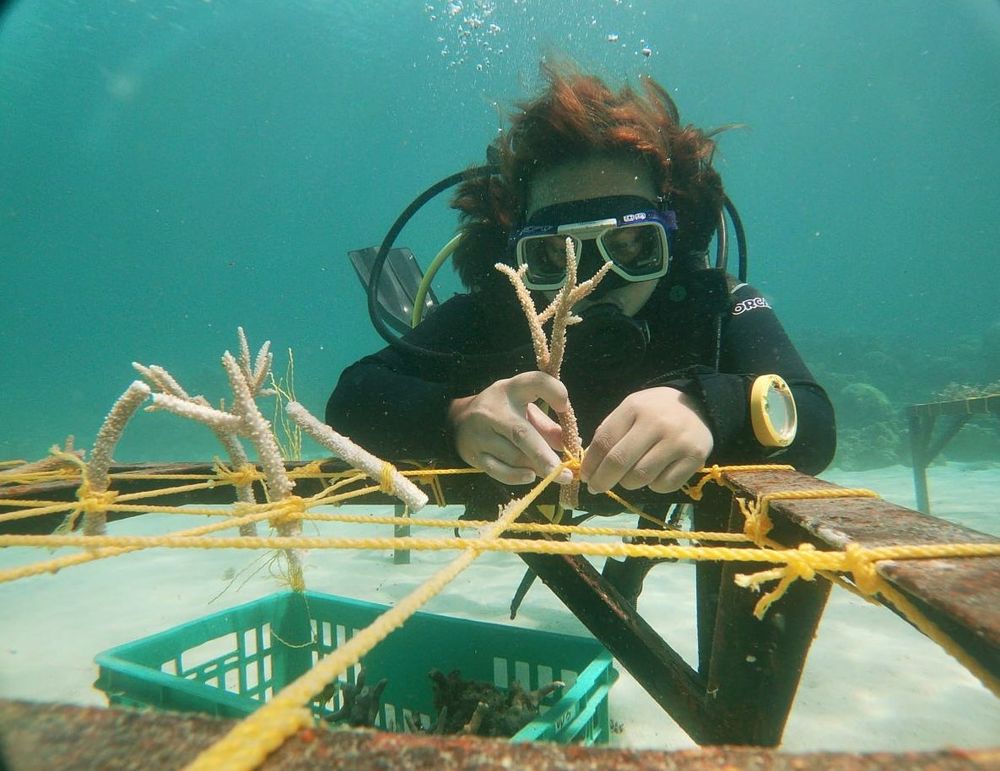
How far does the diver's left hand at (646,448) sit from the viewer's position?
119cm

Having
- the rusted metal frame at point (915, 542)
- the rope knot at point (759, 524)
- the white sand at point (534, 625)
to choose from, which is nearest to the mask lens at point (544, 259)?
the rusted metal frame at point (915, 542)

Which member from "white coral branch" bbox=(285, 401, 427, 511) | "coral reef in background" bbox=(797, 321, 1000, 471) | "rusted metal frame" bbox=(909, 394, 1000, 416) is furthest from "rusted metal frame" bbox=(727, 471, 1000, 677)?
"coral reef in background" bbox=(797, 321, 1000, 471)

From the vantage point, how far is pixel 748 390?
1.47 metres

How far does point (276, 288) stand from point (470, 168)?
279 ft

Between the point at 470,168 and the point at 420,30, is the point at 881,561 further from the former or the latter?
the point at 420,30

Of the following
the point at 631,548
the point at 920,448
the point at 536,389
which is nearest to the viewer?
the point at 631,548

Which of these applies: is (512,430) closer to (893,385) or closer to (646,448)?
(646,448)

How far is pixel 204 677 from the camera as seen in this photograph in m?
2.86

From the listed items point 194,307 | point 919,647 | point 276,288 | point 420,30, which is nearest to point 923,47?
point 420,30

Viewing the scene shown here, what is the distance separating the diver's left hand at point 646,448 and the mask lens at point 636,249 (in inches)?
44.1

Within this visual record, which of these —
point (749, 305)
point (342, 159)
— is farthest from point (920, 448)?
point (342, 159)

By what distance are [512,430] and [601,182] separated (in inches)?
62.3

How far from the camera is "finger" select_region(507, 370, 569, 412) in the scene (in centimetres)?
128

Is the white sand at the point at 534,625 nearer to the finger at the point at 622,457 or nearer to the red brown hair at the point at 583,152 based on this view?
the finger at the point at 622,457
